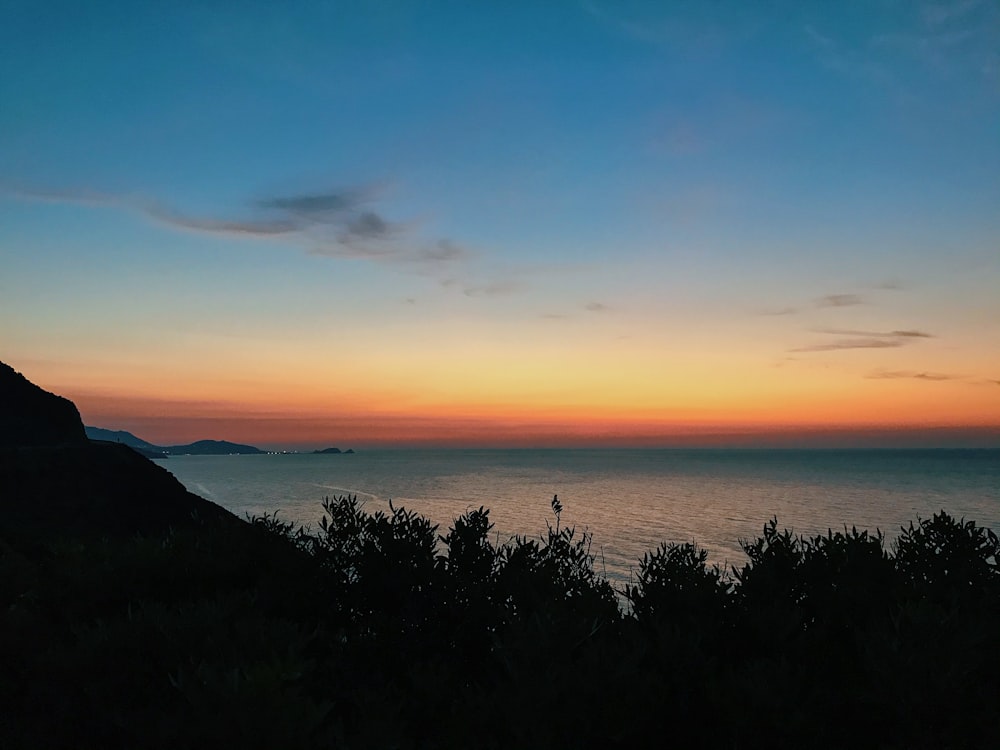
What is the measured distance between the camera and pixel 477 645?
26.0ft

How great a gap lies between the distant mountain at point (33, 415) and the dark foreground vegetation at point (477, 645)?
270 ft

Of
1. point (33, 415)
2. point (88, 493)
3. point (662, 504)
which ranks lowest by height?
point (662, 504)

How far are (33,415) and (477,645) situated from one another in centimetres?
9485

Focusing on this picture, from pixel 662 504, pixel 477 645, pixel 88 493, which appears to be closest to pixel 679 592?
pixel 477 645

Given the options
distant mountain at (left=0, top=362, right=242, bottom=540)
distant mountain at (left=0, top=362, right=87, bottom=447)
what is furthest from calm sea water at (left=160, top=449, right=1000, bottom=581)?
distant mountain at (left=0, top=362, right=87, bottom=447)

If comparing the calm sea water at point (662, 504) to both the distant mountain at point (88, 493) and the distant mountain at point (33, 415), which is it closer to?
the distant mountain at point (88, 493)

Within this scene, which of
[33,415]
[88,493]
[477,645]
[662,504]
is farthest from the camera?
[662,504]

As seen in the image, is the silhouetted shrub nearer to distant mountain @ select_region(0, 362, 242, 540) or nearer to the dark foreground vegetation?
the dark foreground vegetation

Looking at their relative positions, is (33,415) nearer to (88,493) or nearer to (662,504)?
(88,493)

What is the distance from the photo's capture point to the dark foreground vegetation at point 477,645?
4.98 m

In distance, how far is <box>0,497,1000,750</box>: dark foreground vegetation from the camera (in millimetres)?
4977

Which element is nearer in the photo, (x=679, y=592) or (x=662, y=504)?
(x=679, y=592)

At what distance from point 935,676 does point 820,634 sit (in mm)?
2037

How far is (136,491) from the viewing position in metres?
60.7
